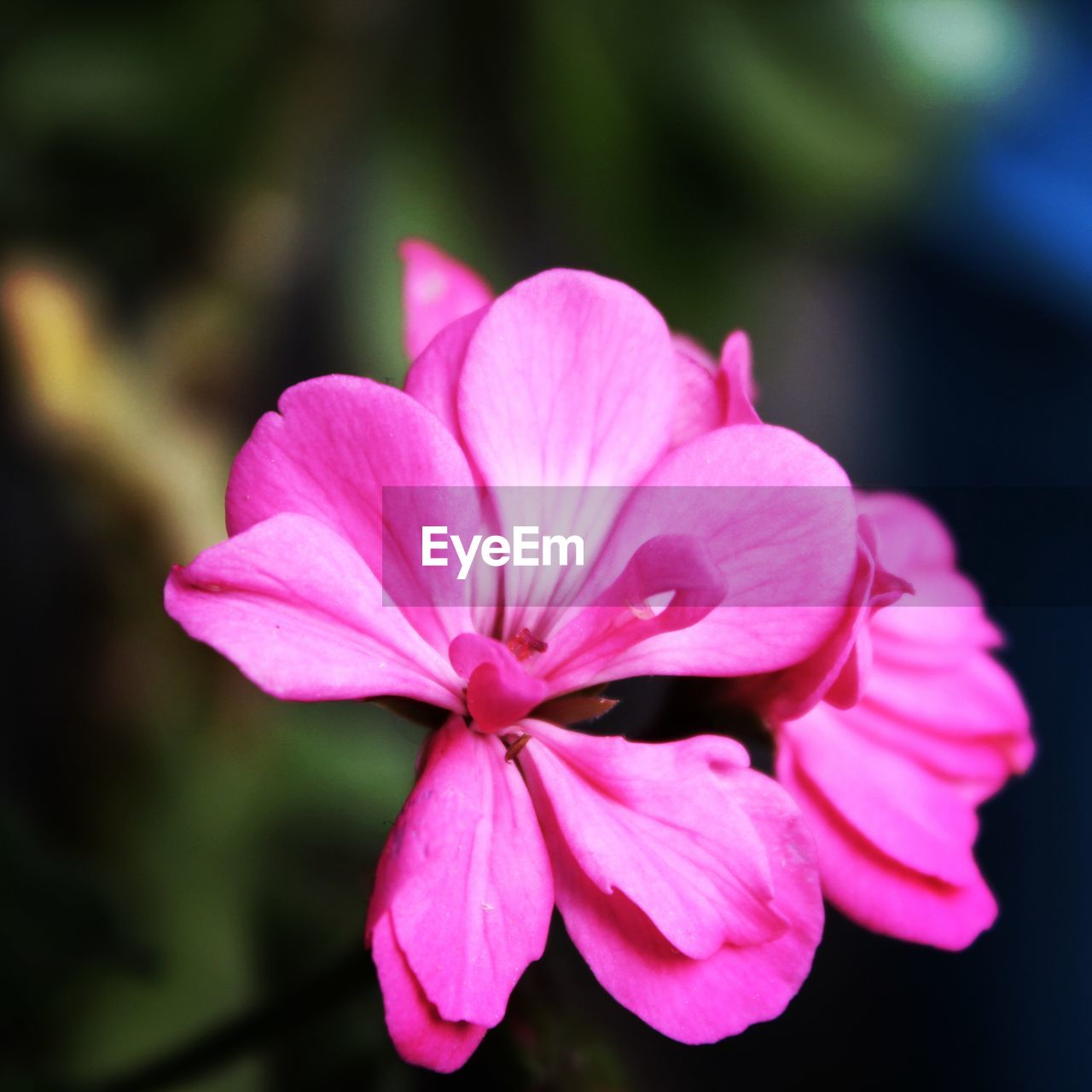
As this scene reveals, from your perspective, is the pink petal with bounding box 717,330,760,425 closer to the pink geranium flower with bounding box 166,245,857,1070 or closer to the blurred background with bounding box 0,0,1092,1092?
the pink geranium flower with bounding box 166,245,857,1070

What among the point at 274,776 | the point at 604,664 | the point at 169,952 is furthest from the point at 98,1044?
the point at 604,664

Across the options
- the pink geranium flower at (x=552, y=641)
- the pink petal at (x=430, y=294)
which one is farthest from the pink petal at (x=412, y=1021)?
the pink petal at (x=430, y=294)

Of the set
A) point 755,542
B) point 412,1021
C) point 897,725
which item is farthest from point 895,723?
point 412,1021

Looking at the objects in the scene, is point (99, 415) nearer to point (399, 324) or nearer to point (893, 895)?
point (399, 324)

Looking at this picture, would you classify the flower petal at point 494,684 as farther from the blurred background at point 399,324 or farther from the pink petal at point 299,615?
the blurred background at point 399,324

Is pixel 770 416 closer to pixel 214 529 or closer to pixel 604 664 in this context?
pixel 214 529
